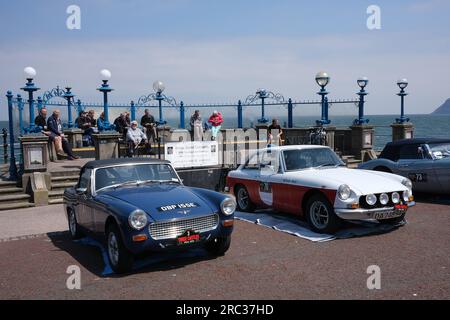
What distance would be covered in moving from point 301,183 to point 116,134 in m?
7.48

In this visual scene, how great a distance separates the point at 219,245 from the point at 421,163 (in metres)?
6.08

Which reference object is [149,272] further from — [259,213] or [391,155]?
[391,155]

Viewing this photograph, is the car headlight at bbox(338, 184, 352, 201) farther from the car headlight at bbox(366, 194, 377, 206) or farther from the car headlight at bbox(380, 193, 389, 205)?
the car headlight at bbox(380, 193, 389, 205)

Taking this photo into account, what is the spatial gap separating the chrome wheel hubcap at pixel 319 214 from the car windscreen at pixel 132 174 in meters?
2.38

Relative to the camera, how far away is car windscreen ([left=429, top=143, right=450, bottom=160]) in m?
10.5

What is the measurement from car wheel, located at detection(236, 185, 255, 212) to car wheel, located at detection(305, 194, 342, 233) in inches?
76.9

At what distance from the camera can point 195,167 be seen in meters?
13.0

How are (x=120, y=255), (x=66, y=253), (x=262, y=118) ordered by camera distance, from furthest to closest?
(x=262, y=118), (x=66, y=253), (x=120, y=255)

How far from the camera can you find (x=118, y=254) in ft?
19.5

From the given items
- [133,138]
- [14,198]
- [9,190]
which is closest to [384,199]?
[133,138]

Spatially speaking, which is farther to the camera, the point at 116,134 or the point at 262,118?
the point at 262,118

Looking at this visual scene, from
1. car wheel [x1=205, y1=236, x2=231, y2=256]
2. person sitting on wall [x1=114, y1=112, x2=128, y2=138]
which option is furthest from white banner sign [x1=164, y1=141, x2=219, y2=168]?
car wheel [x1=205, y1=236, x2=231, y2=256]
